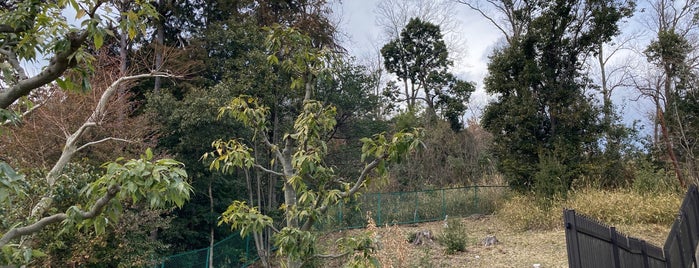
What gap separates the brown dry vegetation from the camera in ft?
28.3

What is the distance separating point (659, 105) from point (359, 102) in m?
9.98

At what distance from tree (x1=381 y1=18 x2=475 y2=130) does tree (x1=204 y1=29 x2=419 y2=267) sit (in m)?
20.8

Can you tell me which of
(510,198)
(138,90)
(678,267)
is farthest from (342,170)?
(678,267)

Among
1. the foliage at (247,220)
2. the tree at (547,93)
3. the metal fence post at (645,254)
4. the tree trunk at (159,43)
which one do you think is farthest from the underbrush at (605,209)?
the tree trunk at (159,43)

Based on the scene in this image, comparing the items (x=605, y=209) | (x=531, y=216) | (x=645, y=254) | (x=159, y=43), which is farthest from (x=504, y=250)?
(x=159, y=43)

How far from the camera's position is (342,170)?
15.0m

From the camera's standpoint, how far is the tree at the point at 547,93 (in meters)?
13.6

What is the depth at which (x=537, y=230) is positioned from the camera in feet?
37.2

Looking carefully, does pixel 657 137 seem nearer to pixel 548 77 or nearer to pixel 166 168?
pixel 548 77

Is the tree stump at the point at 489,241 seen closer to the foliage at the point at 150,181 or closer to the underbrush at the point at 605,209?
the underbrush at the point at 605,209

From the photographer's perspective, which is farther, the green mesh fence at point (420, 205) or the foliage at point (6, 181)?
the green mesh fence at point (420, 205)

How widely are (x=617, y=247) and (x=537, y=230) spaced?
713 cm

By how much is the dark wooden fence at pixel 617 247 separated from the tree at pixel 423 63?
55.8 feet

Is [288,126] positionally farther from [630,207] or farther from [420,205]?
[630,207]
